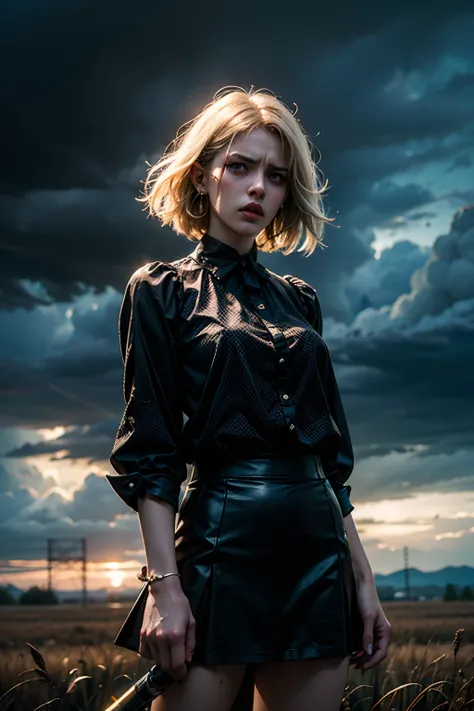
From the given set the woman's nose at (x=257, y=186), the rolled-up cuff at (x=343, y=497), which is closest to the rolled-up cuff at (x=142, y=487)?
the rolled-up cuff at (x=343, y=497)

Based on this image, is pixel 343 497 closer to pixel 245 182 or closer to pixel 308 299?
pixel 308 299

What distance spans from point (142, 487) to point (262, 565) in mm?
358

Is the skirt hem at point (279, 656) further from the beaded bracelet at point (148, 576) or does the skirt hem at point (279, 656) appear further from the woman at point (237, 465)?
the beaded bracelet at point (148, 576)

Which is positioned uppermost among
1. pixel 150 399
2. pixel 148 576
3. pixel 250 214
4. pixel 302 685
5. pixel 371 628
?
pixel 250 214

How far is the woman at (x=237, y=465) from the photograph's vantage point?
2.11 meters

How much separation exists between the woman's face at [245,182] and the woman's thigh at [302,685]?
1.19 metres

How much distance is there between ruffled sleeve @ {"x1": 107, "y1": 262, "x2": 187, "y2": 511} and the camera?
7.01ft

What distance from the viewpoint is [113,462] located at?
221 cm

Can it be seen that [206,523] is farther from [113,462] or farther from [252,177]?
[252,177]

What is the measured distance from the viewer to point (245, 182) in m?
2.44

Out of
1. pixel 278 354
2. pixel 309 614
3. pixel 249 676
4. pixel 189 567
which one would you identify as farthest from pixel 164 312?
pixel 249 676

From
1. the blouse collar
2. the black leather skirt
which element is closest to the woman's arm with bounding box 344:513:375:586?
the black leather skirt

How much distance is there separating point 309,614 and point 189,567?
12.9 inches

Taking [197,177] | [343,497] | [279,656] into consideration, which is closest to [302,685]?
[279,656]
